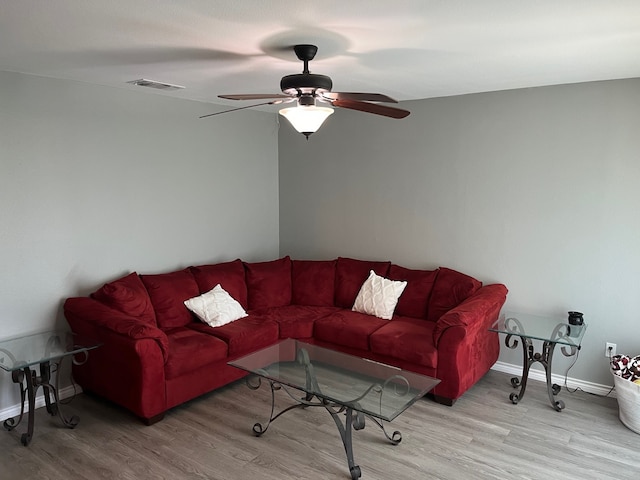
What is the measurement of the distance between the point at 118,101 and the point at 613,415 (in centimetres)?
455

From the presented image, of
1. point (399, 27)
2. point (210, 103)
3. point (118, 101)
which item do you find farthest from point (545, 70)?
point (118, 101)

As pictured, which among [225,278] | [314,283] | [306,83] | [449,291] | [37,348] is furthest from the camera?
[314,283]

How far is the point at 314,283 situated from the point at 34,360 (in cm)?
256

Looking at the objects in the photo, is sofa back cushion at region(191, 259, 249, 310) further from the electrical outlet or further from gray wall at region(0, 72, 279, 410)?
the electrical outlet

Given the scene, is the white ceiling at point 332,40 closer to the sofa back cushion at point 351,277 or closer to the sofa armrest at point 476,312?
the sofa armrest at point 476,312

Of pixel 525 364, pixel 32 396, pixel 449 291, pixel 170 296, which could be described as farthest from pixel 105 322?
pixel 525 364

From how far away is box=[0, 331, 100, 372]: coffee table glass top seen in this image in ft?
9.88

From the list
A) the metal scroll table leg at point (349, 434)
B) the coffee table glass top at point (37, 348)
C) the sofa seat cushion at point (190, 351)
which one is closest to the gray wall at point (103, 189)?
the coffee table glass top at point (37, 348)

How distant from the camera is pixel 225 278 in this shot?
4516 millimetres

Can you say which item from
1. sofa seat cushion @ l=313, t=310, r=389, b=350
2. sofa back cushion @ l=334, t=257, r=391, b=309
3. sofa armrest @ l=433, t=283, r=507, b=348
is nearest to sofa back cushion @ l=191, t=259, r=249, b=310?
sofa seat cushion @ l=313, t=310, r=389, b=350

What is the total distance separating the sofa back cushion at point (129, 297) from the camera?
3627mm

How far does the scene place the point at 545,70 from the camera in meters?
3.27

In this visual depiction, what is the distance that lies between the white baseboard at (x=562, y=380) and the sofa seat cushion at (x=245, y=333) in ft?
6.71

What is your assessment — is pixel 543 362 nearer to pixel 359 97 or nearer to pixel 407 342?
pixel 407 342
